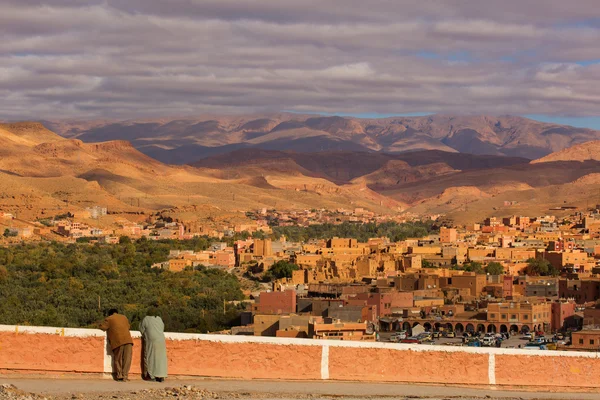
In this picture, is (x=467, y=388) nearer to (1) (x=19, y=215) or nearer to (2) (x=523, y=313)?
(2) (x=523, y=313)

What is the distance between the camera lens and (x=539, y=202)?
490 feet

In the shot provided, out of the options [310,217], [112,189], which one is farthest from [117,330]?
[112,189]

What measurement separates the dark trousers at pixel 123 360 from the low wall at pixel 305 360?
0.24 m

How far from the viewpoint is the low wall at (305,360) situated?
14.7 meters

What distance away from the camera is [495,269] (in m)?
71.6

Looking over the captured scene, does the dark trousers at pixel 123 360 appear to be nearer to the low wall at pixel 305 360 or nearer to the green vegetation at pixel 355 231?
the low wall at pixel 305 360

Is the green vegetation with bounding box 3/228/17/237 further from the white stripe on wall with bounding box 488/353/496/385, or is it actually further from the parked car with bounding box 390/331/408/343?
the white stripe on wall with bounding box 488/353/496/385

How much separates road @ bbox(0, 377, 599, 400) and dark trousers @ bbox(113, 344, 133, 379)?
5.2 inches

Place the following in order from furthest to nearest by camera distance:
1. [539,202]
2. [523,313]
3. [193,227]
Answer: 1. [539,202]
2. [193,227]
3. [523,313]

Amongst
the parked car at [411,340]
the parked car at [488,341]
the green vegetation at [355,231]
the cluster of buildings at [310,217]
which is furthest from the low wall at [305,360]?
the cluster of buildings at [310,217]

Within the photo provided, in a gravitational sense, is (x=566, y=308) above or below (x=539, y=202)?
below

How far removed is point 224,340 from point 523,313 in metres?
38.0

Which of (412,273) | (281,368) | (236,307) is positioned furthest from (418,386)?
A: (412,273)

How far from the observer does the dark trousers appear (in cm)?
1445
